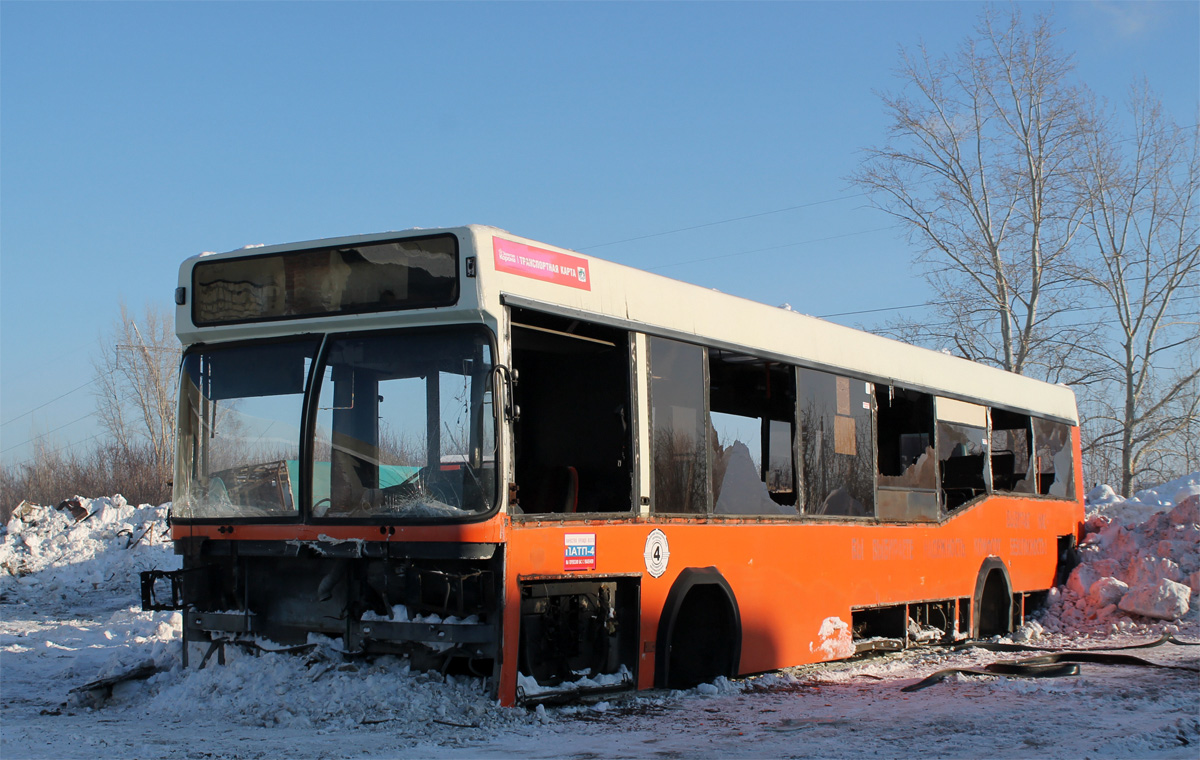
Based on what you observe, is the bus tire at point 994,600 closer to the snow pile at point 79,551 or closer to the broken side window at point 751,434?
the broken side window at point 751,434

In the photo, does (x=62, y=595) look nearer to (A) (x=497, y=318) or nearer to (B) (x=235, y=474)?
(B) (x=235, y=474)

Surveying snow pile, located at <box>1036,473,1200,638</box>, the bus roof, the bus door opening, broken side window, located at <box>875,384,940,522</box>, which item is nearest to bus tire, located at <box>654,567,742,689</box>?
the bus door opening

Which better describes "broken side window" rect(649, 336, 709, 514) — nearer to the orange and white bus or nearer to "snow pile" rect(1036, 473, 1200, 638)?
the orange and white bus

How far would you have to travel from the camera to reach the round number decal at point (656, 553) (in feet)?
27.6

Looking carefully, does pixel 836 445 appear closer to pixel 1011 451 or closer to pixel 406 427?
pixel 406 427

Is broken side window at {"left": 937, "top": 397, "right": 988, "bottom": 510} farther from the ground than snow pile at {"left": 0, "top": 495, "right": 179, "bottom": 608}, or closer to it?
farther from the ground

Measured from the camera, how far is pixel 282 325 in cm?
782

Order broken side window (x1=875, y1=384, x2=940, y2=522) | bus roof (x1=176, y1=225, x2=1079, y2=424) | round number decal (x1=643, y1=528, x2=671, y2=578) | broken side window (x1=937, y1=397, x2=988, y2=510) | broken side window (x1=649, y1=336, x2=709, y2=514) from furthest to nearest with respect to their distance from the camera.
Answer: broken side window (x1=937, y1=397, x2=988, y2=510) → broken side window (x1=875, y1=384, x2=940, y2=522) → broken side window (x1=649, y1=336, x2=709, y2=514) → round number decal (x1=643, y1=528, x2=671, y2=578) → bus roof (x1=176, y1=225, x2=1079, y2=424)

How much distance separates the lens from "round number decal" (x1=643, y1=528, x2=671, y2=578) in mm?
8406

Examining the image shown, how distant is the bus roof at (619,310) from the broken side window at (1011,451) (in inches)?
82.6

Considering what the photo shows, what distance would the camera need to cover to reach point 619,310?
8445 mm

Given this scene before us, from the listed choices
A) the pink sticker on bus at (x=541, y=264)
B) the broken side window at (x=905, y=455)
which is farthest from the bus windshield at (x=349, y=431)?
the broken side window at (x=905, y=455)

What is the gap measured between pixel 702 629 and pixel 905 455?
402 centimetres

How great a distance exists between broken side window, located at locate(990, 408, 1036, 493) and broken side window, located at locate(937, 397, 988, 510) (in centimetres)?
51
